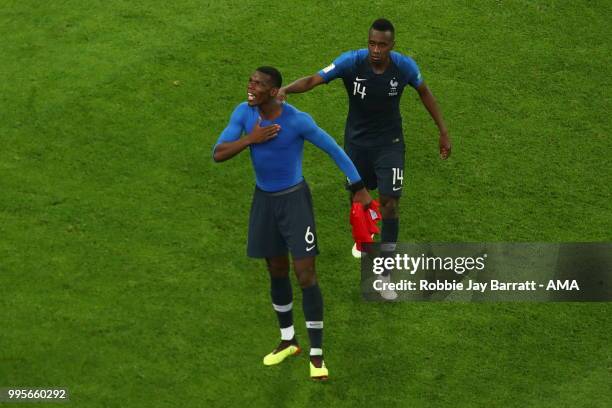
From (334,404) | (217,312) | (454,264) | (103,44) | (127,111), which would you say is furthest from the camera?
(103,44)

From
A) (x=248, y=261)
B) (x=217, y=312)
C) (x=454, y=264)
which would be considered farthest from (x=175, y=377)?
(x=454, y=264)

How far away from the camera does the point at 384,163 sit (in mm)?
11234

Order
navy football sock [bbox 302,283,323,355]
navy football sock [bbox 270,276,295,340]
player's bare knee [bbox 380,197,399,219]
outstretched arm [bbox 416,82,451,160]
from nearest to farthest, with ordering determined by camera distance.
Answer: navy football sock [bbox 302,283,323,355]
navy football sock [bbox 270,276,295,340]
outstretched arm [bbox 416,82,451,160]
player's bare knee [bbox 380,197,399,219]

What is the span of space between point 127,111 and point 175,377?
4291mm

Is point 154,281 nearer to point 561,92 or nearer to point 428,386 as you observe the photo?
point 428,386

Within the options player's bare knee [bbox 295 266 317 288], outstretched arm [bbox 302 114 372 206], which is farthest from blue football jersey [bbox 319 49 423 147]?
player's bare knee [bbox 295 266 317 288]

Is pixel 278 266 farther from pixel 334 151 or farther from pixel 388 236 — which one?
pixel 388 236

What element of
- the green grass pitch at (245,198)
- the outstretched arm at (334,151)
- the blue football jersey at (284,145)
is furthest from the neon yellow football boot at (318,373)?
the blue football jersey at (284,145)

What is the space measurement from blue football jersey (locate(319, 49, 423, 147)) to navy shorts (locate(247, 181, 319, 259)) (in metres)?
1.48

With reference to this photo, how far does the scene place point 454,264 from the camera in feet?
38.8

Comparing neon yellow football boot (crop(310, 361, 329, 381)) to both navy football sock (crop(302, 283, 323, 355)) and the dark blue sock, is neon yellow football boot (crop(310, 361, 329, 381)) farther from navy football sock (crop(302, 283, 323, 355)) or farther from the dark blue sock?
the dark blue sock

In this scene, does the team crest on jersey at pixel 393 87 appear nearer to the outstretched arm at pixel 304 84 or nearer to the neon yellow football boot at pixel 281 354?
the outstretched arm at pixel 304 84

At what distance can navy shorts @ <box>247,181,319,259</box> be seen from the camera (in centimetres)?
988

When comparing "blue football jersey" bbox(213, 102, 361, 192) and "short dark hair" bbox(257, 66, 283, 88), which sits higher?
"short dark hair" bbox(257, 66, 283, 88)
